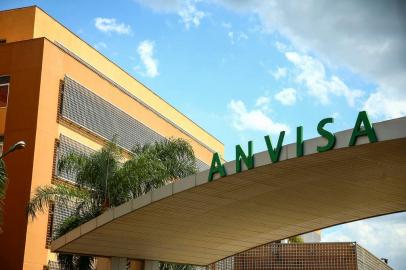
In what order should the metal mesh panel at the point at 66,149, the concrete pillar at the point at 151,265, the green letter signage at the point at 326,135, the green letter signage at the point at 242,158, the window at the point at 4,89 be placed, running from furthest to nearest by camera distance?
1. the window at the point at 4,89
2. the metal mesh panel at the point at 66,149
3. the concrete pillar at the point at 151,265
4. the green letter signage at the point at 242,158
5. the green letter signage at the point at 326,135

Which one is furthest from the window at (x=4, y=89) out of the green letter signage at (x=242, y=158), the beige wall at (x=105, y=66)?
the green letter signage at (x=242, y=158)

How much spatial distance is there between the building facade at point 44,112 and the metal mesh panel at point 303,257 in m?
10.6

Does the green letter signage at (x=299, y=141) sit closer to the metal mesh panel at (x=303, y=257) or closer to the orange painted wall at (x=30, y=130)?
the orange painted wall at (x=30, y=130)

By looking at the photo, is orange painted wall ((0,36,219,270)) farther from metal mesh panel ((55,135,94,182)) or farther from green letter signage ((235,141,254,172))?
green letter signage ((235,141,254,172))

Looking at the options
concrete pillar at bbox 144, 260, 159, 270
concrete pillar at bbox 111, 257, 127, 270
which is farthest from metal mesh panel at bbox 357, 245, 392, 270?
concrete pillar at bbox 111, 257, 127, 270

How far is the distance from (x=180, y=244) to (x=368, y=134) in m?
12.8

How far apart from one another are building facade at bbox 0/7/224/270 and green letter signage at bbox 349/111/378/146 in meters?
17.4

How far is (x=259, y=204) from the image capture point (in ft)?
74.2

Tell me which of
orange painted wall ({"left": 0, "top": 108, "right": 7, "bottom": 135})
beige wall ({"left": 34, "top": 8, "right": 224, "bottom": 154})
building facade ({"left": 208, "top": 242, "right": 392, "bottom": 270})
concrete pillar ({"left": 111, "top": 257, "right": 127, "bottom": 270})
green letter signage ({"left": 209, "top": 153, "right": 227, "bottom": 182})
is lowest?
concrete pillar ({"left": 111, "top": 257, "right": 127, "bottom": 270})

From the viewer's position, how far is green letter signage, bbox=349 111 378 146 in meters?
15.4

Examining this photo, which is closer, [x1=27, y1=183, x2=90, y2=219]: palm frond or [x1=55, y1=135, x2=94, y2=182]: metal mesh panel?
[x1=27, y1=183, x2=90, y2=219]: palm frond

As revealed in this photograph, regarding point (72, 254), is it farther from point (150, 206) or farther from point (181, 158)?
point (181, 158)

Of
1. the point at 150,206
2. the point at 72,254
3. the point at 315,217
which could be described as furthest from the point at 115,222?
the point at 315,217

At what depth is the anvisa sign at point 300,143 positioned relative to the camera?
1552 centimetres
